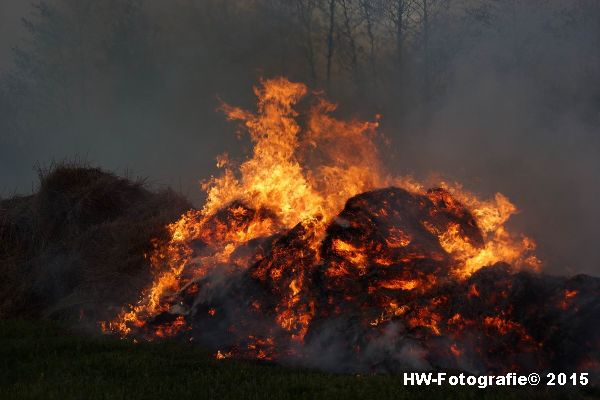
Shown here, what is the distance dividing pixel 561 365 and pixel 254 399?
407 cm

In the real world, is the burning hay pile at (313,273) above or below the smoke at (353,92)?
below

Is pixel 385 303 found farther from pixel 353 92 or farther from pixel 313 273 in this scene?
pixel 353 92

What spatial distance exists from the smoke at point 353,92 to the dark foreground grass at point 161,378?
10301mm

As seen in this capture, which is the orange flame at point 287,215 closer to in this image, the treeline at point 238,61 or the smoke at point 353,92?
the smoke at point 353,92

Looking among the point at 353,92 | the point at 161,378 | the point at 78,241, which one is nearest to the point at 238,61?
the point at 353,92

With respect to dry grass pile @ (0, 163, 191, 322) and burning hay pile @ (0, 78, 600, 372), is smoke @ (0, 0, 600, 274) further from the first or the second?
dry grass pile @ (0, 163, 191, 322)

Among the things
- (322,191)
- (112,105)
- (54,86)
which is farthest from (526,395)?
(54,86)

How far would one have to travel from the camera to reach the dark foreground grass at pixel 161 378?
19.0 feet

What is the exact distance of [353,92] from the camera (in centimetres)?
3541

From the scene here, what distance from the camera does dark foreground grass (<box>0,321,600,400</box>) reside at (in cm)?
579

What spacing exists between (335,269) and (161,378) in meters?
3.42

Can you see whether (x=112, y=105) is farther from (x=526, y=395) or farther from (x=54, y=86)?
(x=526, y=395)

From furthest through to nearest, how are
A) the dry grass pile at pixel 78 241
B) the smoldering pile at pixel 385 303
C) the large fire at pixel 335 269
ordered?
1. the dry grass pile at pixel 78 241
2. the large fire at pixel 335 269
3. the smoldering pile at pixel 385 303

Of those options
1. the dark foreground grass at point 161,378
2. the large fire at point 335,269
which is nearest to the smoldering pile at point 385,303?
the large fire at point 335,269
